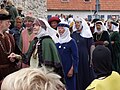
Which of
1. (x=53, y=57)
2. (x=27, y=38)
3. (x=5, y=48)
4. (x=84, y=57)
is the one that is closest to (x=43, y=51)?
(x=53, y=57)

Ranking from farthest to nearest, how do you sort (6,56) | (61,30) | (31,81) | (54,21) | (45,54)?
(54,21), (61,30), (45,54), (6,56), (31,81)

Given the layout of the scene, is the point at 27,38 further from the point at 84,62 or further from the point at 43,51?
the point at 84,62

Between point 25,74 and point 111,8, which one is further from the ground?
point 25,74

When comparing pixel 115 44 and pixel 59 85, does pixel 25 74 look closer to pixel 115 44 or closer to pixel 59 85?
pixel 59 85

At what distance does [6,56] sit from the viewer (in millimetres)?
5719

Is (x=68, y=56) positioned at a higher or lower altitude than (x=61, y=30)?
lower

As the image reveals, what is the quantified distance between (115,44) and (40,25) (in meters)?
5.32

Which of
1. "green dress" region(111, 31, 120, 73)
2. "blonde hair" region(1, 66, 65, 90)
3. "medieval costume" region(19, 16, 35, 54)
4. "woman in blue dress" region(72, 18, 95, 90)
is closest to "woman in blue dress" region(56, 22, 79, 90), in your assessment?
"medieval costume" region(19, 16, 35, 54)

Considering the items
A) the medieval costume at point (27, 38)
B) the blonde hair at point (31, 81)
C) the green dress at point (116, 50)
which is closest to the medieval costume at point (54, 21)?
the medieval costume at point (27, 38)

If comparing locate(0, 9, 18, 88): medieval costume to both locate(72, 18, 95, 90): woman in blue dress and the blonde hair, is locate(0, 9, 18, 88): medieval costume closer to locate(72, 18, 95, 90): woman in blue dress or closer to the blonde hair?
locate(72, 18, 95, 90): woman in blue dress

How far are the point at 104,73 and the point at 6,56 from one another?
2155 millimetres

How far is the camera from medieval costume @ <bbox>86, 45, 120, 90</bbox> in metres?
3.80

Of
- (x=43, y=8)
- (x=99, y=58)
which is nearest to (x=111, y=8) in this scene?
(x=43, y=8)

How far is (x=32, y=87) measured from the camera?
7.51ft
